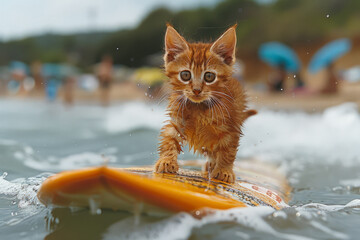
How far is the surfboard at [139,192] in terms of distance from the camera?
8.23 feet

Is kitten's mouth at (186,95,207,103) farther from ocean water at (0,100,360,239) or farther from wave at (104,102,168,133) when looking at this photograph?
wave at (104,102,168,133)

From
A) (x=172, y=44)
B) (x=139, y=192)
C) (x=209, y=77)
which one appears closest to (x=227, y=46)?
(x=209, y=77)

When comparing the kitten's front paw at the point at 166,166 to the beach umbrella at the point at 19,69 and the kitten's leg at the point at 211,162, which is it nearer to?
the kitten's leg at the point at 211,162

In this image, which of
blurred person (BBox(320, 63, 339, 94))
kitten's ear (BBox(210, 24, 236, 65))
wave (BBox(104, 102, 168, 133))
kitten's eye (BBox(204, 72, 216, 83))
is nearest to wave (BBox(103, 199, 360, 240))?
kitten's eye (BBox(204, 72, 216, 83))

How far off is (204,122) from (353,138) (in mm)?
6402

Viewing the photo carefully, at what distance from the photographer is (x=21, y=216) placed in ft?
10.4

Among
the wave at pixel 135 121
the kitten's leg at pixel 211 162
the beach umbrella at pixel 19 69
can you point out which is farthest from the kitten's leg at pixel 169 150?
the beach umbrella at pixel 19 69

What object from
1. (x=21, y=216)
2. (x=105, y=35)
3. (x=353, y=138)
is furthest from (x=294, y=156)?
(x=105, y=35)

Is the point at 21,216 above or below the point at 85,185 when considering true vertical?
below

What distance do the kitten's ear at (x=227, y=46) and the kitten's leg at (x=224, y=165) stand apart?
2.18ft

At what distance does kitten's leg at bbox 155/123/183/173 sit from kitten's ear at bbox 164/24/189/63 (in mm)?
512

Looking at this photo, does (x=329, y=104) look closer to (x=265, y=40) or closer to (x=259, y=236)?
(x=259, y=236)

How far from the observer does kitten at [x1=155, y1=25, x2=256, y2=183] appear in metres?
2.93

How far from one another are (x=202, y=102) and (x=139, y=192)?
82 centimetres
